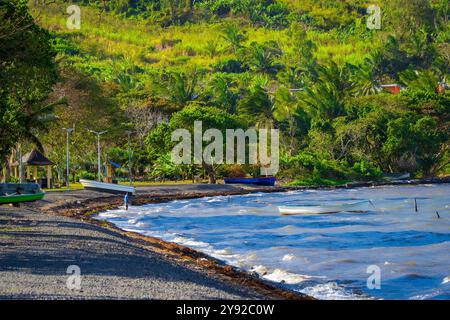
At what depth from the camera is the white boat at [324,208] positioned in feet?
186

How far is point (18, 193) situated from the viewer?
166 ft

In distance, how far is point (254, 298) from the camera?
73.8 ft

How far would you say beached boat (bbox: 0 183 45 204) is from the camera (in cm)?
4925

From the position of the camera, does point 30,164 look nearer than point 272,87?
Yes

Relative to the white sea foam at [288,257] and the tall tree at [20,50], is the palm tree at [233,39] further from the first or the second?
the white sea foam at [288,257]

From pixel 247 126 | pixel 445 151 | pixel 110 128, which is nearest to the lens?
pixel 110 128

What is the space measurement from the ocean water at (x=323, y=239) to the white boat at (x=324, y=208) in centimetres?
72

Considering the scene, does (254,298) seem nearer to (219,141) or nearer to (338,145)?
(219,141)

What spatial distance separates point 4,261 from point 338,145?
7772 cm

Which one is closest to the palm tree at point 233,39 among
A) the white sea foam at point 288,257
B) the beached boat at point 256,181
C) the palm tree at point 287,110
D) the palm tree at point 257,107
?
the palm tree at point 287,110

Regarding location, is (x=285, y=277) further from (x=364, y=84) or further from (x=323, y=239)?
(x=364, y=84)

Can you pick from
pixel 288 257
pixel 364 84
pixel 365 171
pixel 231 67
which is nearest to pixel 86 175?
pixel 365 171
